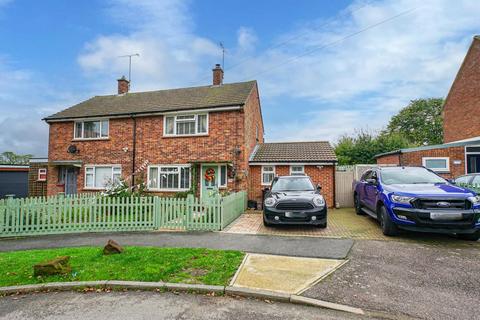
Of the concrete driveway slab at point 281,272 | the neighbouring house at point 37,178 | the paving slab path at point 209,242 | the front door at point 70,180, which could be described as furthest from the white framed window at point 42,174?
the concrete driveway slab at point 281,272

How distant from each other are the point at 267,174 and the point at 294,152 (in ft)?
6.75

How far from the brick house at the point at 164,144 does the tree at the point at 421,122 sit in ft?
114

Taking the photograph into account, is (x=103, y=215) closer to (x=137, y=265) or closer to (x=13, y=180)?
(x=137, y=265)

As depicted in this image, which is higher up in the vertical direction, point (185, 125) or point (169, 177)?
point (185, 125)

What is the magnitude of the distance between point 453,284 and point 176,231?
683 cm

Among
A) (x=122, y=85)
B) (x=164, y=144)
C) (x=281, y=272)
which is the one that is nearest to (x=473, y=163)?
(x=281, y=272)

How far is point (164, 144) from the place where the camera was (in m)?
14.1

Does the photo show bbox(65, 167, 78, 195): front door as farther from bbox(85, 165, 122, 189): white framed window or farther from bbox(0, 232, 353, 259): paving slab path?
bbox(0, 232, 353, 259): paving slab path

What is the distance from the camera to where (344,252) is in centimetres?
577

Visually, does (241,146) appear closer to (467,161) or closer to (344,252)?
(344,252)

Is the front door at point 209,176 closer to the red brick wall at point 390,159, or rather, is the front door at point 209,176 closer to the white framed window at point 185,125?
the white framed window at point 185,125

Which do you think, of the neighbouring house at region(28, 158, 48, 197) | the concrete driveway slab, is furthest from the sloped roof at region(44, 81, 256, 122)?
the concrete driveway slab

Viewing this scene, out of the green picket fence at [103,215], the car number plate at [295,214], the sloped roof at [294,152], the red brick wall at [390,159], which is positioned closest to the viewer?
the car number plate at [295,214]

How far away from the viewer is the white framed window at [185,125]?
13773mm
